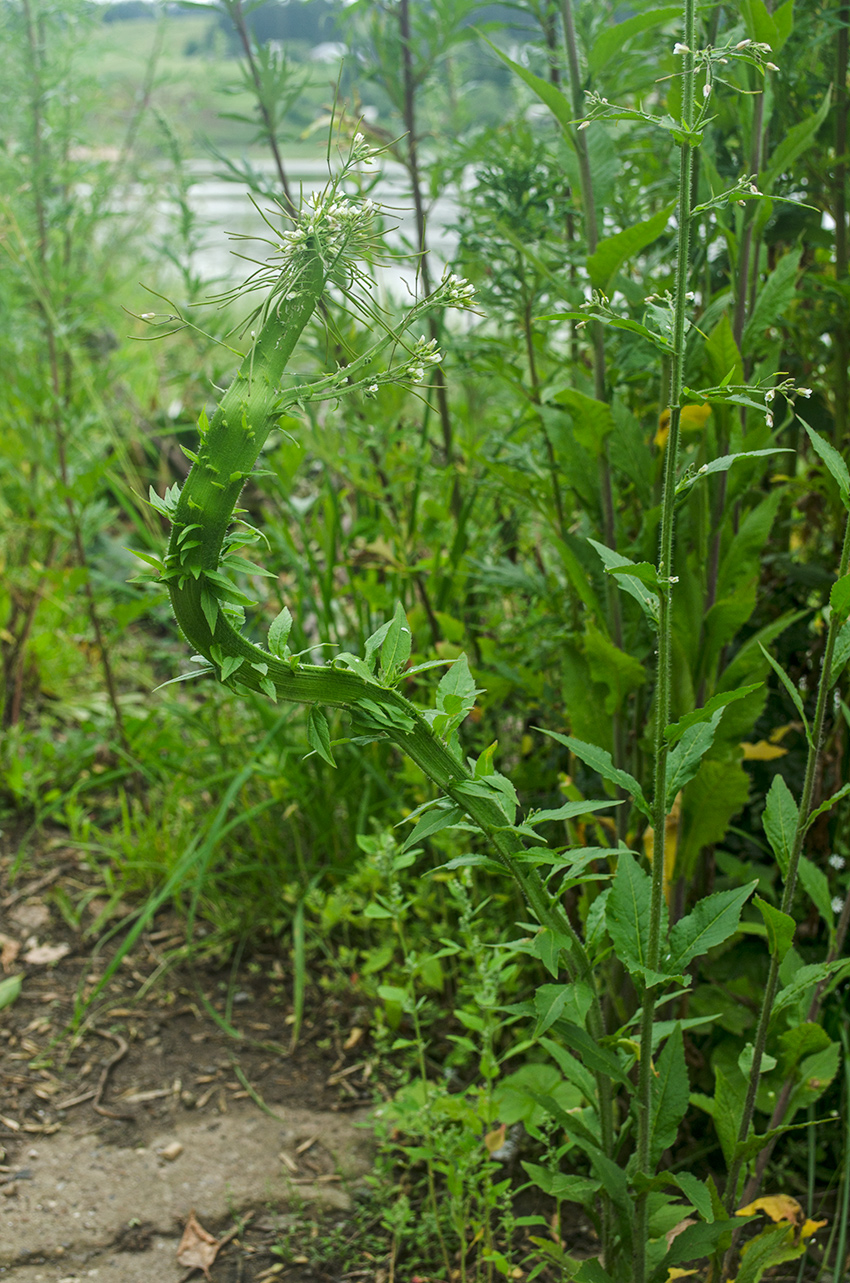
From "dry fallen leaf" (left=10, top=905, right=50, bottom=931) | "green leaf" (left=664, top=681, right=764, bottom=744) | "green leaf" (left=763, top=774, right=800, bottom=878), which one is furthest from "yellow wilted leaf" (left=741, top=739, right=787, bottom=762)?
"dry fallen leaf" (left=10, top=905, right=50, bottom=931)

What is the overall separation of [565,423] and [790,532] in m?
0.78

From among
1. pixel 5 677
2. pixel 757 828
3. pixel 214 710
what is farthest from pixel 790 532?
pixel 5 677

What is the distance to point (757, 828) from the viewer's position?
6.05 ft

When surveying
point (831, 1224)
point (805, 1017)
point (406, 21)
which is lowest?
point (831, 1224)

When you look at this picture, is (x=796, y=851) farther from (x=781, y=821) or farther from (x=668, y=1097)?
(x=668, y=1097)

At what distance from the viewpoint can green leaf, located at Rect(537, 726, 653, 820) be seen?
0.98 m

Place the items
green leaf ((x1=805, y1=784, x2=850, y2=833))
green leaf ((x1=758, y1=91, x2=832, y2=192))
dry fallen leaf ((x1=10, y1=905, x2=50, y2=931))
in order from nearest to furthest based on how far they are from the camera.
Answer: green leaf ((x1=805, y1=784, x2=850, y2=833)) → green leaf ((x1=758, y1=91, x2=832, y2=192)) → dry fallen leaf ((x1=10, y1=905, x2=50, y2=931))

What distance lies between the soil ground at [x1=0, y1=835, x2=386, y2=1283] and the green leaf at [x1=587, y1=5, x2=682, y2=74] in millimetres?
1792

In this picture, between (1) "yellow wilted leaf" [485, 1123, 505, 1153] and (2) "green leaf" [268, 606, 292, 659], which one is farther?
(1) "yellow wilted leaf" [485, 1123, 505, 1153]

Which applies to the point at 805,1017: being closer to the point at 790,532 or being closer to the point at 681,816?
the point at 681,816

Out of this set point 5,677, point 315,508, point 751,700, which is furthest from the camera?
point 5,677

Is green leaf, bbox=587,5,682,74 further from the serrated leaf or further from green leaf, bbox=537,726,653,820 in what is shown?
the serrated leaf

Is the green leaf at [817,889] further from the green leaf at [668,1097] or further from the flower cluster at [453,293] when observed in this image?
the flower cluster at [453,293]

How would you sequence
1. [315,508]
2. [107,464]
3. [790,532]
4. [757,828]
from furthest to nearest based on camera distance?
[315,508] < [107,464] < [790,532] < [757,828]
